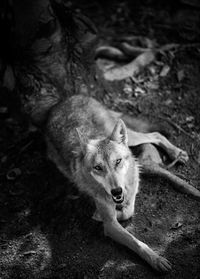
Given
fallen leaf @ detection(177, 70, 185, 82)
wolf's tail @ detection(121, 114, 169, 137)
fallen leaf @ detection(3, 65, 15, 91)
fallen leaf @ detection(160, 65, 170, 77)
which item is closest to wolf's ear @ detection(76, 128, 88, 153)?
wolf's tail @ detection(121, 114, 169, 137)

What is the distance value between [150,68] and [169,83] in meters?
0.81

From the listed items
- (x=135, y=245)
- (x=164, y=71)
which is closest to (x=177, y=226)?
(x=135, y=245)

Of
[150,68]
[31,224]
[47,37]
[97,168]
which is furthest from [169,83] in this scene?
[31,224]

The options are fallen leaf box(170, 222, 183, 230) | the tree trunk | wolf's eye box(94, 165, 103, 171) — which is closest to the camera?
wolf's eye box(94, 165, 103, 171)

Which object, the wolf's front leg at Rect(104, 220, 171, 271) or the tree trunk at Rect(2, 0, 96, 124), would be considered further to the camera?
the tree trunk at Rect(2, 0, 96, 124)

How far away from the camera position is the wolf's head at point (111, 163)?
18.2ft

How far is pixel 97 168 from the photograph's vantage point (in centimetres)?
580

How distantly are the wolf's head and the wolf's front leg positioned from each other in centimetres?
55

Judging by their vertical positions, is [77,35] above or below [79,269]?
above

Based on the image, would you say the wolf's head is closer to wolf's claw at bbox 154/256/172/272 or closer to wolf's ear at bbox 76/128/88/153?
wolf's ear at bbox 76/128/88/153

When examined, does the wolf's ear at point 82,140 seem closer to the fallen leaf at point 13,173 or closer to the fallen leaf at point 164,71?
the fallen leaf at point 13,173

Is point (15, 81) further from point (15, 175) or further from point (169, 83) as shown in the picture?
point (169, 83)

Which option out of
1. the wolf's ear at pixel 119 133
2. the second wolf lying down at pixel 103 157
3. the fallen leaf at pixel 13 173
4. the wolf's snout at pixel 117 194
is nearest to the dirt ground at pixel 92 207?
the fallen leaf at pixel 13 173

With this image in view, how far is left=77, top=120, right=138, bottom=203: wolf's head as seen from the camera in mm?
5555
